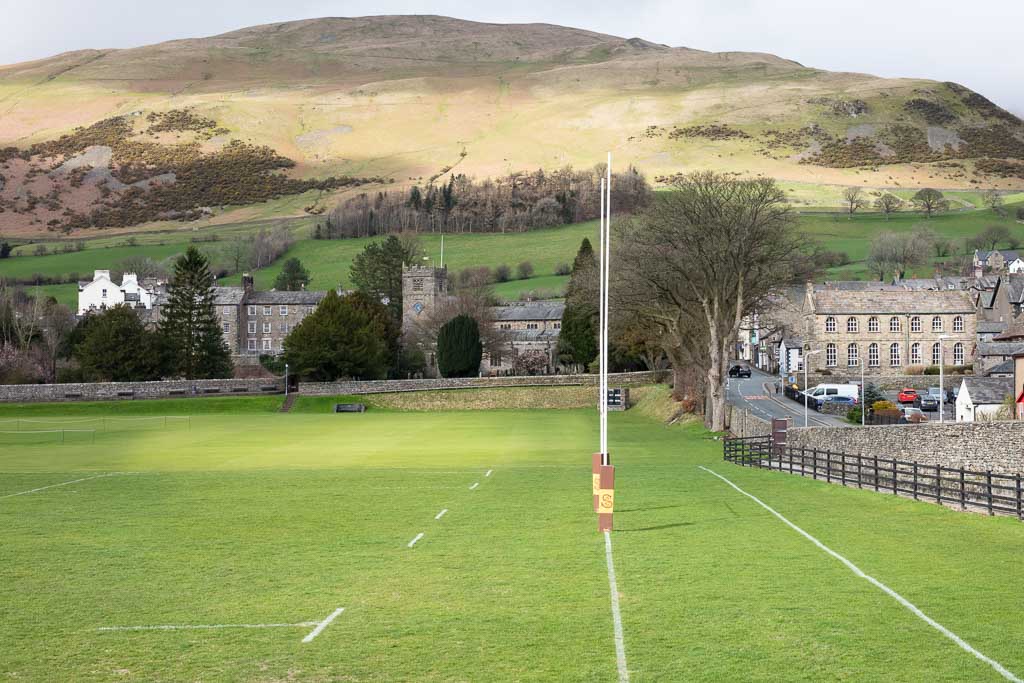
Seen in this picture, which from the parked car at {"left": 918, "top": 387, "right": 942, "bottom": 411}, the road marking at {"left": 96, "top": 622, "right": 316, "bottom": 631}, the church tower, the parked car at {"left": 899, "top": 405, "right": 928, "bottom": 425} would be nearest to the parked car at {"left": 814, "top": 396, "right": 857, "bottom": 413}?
the parked car at {"left": 918, "top": 387, "right": 942, "bottom": 411}

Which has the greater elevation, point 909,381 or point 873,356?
point 873,356

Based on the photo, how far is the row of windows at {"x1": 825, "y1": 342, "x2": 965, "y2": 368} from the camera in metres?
125

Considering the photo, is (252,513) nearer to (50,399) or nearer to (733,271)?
(733,271)

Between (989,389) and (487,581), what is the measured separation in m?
63.9

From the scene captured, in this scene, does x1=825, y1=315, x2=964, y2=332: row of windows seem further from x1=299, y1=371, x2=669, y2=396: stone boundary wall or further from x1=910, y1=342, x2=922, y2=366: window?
x1=299, y1=371, x2=669, y2=396: stone boundary wall

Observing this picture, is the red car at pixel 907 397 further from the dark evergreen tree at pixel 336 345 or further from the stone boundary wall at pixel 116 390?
the stone boundary wall at pixel 116 390

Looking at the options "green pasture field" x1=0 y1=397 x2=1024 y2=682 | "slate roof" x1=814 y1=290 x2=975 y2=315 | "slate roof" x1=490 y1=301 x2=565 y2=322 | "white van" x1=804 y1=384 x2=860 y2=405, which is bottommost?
"green pasture field" x1=0 y1=397 x2=1024 y2=682

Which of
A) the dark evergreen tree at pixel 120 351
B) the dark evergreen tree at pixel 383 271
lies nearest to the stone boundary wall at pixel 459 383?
the dark evergreen tree at pixel 120 351

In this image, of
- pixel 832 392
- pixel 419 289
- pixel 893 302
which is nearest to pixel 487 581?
pixel 832 392

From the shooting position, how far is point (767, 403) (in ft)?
317

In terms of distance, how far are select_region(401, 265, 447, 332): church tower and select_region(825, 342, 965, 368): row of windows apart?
6827 cm

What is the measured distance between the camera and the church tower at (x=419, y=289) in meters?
179

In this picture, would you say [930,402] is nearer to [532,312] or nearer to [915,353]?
[915,353]

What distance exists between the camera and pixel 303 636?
15547mm
